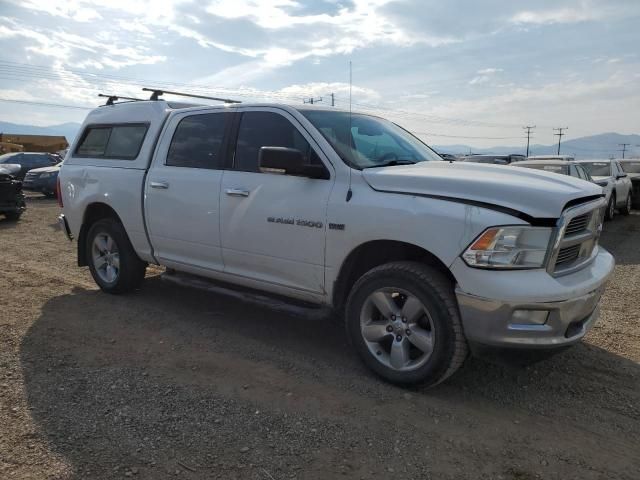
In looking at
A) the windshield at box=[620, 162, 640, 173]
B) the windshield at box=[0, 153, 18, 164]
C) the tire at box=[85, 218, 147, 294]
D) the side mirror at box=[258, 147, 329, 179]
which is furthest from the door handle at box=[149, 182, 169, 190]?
the windshield at box=[0, 153, 18, 164]

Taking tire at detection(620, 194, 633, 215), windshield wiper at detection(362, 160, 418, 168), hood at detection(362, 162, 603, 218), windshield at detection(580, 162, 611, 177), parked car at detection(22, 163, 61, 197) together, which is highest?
windshield wiper at detection(362, 160, 418, 168)

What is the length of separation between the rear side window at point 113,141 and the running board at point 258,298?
138cm

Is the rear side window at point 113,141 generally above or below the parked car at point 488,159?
above

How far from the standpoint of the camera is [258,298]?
14.6ft

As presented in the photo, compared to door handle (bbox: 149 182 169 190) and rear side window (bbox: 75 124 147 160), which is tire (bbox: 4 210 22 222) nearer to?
rear side window (bbox: 75 124 147 160)

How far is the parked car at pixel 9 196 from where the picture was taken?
12.2 metres

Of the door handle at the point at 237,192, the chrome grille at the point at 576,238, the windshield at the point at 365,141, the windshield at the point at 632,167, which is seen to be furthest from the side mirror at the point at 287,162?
the windshield at the point at 632,167

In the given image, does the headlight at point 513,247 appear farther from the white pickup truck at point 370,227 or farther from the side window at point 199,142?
the side window at point 199,142

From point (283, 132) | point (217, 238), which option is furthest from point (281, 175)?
point (217, 238)

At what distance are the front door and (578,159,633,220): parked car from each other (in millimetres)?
11292

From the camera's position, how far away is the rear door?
184 inches

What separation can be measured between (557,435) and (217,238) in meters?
2.98

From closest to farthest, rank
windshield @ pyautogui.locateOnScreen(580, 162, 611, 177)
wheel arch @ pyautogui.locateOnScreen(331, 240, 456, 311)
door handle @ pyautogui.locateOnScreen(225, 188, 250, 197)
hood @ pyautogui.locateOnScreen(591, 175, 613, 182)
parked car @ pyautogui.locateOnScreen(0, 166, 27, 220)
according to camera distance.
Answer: wheel arch @ pyautogui.locateOnScreen(331, 240, 456, 311) < door handle @ pyautogui.locateOnScreen(225, 188, 250, 197) < parked car @ pyautogui.locateOnScreen(0, 166, 27, 220) < hood @ pyautogui.locateOnScreen(591, 175, 613, 182) < windshield @ pyautogui.locateOnScreen(580, 162, 611, 177)

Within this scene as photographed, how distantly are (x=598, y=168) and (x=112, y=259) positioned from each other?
1294 centimetres
